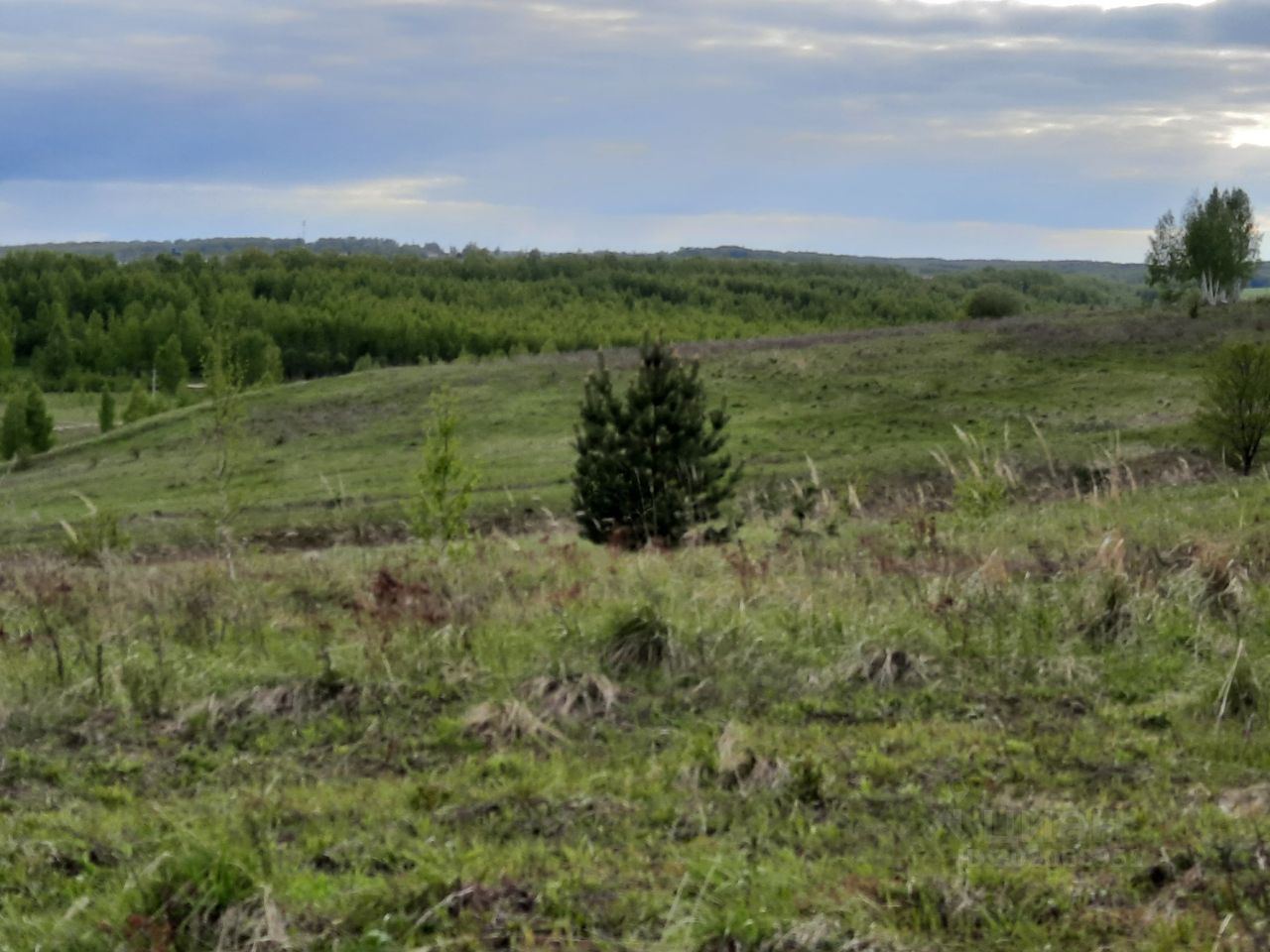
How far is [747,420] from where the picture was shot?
1847 inches

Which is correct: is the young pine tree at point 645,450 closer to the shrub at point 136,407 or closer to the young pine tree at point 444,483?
the young pine tree at point 444,483

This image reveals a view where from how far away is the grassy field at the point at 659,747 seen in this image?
4.29 metres

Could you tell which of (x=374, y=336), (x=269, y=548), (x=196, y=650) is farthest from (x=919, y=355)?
(x=374, y=336)

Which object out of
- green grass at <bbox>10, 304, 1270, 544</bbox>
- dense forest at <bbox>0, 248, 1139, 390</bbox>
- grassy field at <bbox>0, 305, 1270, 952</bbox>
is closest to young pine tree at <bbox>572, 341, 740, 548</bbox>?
grassy field at <bbox>0, 305, 1270, 952</bbox>

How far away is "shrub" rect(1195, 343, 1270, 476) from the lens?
982 inches

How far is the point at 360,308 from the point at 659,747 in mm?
134079

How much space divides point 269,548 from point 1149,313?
45186mm

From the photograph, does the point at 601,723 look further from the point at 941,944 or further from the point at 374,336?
the point at 374,336

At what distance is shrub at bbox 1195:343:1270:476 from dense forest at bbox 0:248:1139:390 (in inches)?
2822

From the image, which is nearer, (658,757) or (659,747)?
(658,757)

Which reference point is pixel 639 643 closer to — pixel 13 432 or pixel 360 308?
pixel 13 432

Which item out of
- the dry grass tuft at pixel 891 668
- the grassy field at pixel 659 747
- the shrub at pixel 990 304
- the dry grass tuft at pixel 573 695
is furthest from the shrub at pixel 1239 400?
the shrub at pixel 990 304

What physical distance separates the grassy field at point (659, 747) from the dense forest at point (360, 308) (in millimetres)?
90598

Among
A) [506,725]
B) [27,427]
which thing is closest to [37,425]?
[27,427]
